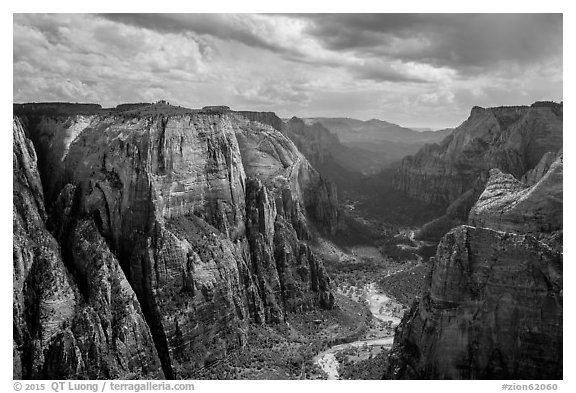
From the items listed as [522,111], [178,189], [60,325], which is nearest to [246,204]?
[178,189]

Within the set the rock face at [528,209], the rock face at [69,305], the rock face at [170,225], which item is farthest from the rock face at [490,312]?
the rock face at [69,305]

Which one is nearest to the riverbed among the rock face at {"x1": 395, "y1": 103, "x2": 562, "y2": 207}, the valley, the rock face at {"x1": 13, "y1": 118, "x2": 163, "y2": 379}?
the valley

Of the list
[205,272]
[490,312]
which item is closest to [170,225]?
[205,272]

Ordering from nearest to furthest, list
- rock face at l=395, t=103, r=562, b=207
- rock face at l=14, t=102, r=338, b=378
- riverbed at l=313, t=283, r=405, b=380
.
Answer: rock face at l=14, t=102, r=338, b=378
riverbed at l=313, t=283, r=405, b=380
rock face at l=395, t=103, r=562, b=207

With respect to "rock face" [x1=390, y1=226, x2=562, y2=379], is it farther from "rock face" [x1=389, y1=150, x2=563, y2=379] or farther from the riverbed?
the riverbed

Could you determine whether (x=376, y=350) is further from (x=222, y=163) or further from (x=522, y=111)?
(x=522, y=111)

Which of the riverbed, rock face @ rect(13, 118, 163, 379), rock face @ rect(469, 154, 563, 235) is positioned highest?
rock face @ rect(469, 154, 563, 235)

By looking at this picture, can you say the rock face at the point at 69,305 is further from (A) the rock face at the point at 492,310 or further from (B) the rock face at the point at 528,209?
(B) the rock face at the point at 528,209
